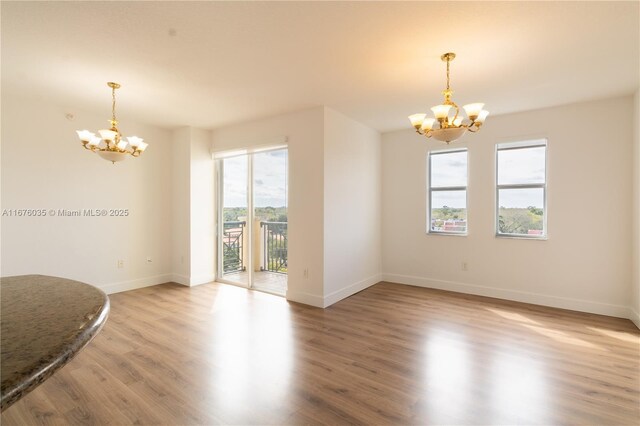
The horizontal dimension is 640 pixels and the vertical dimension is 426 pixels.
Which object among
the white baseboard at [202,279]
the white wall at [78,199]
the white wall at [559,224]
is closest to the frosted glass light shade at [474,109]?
the white wall at [559,224]

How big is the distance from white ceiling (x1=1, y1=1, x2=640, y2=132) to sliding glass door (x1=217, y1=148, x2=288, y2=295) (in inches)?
46.5

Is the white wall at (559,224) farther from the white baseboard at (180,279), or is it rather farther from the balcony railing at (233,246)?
the white baseboard at (180,279)

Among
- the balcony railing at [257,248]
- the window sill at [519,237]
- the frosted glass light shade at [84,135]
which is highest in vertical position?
the frosted glass light shade at [84,135]

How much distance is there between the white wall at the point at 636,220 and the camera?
3.51 meters

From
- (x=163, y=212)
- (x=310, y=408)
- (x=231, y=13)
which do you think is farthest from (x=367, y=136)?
(x=310, y=408)

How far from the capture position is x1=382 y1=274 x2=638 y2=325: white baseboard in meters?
3.84

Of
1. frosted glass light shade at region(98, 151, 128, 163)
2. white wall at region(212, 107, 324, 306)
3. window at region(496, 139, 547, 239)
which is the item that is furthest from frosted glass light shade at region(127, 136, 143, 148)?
window at region(496, 139, 547, 239)

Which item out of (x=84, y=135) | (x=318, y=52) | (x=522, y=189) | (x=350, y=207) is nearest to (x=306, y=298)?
(x=350, y=207)

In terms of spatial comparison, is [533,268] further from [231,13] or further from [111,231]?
[111,231]

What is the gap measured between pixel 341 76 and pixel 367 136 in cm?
209

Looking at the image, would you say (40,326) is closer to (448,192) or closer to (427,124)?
(427,124)

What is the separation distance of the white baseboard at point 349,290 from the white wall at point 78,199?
3.05 metres

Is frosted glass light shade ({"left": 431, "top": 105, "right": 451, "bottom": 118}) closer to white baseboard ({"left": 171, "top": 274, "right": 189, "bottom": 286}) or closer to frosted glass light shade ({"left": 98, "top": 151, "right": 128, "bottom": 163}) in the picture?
frosted glass light shade ({"left": 98, "top": 151, "right": 128, "bottom": 163})

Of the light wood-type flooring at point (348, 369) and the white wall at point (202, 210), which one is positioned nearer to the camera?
the light wood-type flooring at point (348, 369)
